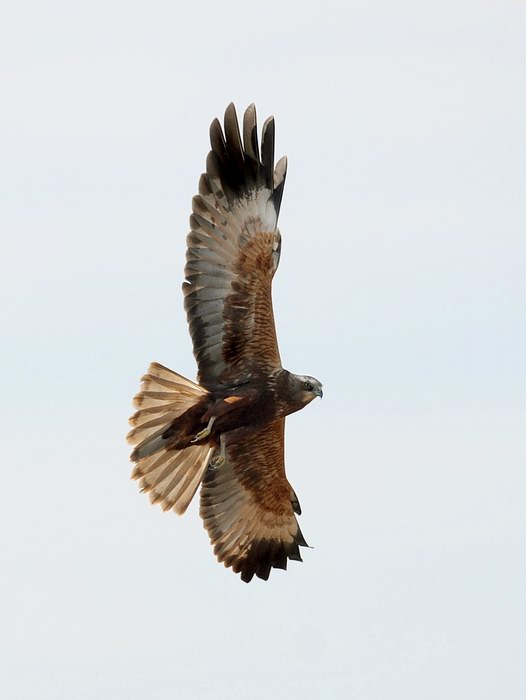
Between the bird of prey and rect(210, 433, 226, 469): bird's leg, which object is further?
rect(210, 433, 226, 469): bird's leg

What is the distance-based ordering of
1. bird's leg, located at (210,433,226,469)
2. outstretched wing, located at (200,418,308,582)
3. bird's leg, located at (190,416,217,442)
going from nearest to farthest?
bird's leg, located at (190,416,217,442)
bird's leg, located at (210,433,226,469)
outstretched wing, located at (200,418,308,582)

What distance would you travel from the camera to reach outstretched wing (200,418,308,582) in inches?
705

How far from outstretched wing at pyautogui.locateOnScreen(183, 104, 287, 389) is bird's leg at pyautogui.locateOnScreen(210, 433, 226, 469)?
3.45 feet

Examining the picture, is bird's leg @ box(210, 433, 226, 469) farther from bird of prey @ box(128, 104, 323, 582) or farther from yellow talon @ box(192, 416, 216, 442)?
yellow talon @ box(192, 416, 216, 442)

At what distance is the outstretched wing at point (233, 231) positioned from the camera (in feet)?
54.8

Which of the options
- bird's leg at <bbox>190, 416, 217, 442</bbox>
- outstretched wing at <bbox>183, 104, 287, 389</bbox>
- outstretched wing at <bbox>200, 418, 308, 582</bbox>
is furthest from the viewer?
outstretched wing at <bbox>200, 418, 308, 582</bbox>

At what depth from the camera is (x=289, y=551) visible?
61.0ft

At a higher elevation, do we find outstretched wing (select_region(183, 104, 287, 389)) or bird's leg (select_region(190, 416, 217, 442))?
outstretched wing (select_region(183, 104, 287, 389))

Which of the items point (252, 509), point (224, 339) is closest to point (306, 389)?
point (224, 339)

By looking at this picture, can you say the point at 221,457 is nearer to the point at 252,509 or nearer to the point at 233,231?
the point at 252,509

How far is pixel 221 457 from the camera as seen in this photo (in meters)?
17.4

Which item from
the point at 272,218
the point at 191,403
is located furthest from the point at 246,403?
the point at 272,218

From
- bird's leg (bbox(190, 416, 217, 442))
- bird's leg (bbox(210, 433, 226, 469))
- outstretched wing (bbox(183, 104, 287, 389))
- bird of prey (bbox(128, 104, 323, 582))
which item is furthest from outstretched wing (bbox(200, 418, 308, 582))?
outstretched wing (bbox(183, 104, 287, 389))

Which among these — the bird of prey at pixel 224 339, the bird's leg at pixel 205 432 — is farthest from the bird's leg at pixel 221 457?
the bird's leg at pixel 205 432
